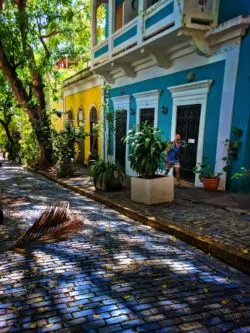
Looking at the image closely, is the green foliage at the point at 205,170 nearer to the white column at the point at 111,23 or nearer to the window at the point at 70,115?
the white column at the point at 111,23

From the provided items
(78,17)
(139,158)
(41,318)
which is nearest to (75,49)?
(78,17)

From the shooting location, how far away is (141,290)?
3.00 metres

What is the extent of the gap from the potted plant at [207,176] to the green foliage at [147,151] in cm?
159

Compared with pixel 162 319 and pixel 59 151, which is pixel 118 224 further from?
pixel 59 151

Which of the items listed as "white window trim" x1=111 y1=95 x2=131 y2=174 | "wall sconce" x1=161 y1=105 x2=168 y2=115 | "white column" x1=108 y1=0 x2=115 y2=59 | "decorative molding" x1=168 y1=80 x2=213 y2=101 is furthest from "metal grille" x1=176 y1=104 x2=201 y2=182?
"white column" x1=108 y1=0 x2=115 y2=59

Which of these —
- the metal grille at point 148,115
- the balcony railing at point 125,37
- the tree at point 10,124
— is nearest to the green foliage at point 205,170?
the metal grille at point 148,115

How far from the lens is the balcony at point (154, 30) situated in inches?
293

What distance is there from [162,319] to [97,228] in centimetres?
272

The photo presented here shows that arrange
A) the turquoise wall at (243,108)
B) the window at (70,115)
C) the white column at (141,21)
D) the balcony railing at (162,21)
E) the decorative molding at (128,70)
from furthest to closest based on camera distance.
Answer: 1. the window at (70,115)
2. the decorative molding at (128,70)
3. the white column at (141,21)
4. the balcony railing at (162,21)
5. the turquoise wall at (243,108)

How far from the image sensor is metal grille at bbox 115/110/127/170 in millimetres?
12804

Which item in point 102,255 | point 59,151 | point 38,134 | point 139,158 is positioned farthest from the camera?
point 38,134

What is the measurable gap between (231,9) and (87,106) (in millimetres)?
9788

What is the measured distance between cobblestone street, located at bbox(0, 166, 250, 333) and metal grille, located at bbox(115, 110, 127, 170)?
8.39 m

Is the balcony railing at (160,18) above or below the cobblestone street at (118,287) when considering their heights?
above
